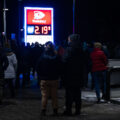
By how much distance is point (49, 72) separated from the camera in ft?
32.0

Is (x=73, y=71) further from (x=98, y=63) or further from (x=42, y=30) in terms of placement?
(x=42, y=30)

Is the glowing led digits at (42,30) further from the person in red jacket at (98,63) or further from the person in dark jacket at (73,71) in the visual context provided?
the person in dark jacket at (73,71)

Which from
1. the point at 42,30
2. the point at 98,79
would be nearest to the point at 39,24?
the point at 42,30

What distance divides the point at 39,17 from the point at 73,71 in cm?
1867

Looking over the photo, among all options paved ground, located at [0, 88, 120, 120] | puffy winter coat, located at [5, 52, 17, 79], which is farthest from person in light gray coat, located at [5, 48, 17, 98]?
paved ground, located at [0, 88, 120, 120]

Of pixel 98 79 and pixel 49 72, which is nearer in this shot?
pixel 49 72

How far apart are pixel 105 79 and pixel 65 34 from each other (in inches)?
2393

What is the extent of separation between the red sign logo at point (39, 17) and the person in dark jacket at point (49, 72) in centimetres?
1854

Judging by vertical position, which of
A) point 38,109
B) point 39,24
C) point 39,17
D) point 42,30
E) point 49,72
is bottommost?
point 38,109

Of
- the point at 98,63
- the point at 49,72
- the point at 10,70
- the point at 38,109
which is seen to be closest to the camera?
the point at 49,72

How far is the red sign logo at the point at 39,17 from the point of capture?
28297 mm

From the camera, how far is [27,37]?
27.3 m

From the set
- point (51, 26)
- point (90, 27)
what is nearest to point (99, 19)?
point (90, 27)

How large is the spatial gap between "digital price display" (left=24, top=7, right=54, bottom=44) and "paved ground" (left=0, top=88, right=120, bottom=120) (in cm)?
1341
